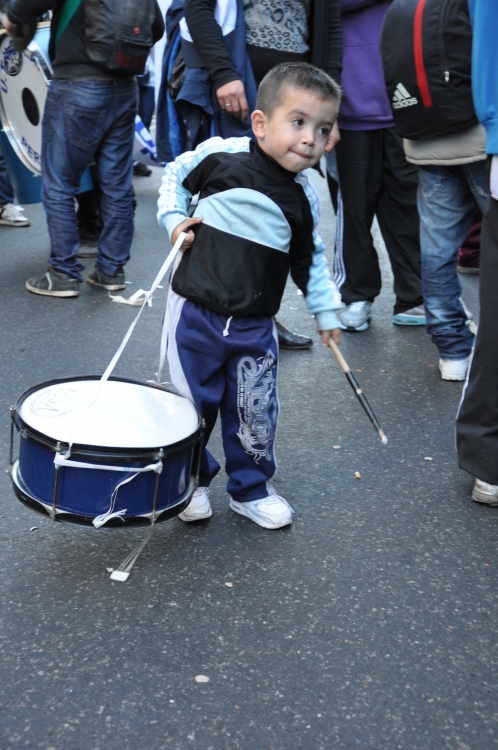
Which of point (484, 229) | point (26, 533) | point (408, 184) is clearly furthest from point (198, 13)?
point (26, 533)

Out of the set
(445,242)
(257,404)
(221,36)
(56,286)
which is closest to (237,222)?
(257,404)

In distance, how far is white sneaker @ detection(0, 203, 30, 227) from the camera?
6.12 meters

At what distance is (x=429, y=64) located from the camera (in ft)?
10.1

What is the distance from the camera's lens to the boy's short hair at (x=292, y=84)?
237 centimetres

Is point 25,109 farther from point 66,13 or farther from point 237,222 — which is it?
point 237,222

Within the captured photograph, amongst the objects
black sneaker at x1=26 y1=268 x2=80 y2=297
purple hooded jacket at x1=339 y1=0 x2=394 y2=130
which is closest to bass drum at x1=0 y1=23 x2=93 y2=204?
black sneaker at x1=26 y1=268 x2=80 y2=297

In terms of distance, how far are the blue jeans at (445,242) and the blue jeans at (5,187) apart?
3.20 m

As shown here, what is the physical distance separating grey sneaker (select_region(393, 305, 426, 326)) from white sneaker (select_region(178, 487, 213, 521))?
6.76ft

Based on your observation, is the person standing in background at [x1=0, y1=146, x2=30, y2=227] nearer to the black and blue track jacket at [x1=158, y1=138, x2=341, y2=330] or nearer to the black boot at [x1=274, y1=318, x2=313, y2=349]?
the black boot at [x1=274, y1=318, x2=313, y2=349]

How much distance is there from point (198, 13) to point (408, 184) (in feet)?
4.03

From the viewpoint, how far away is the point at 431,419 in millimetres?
3482

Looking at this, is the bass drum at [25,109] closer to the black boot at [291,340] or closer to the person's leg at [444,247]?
the black boot at [291,340]

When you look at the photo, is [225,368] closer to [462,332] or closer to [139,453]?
[139,453]

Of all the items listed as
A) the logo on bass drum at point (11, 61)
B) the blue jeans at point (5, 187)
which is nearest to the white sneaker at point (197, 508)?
the logo on bass drum at point (11, 61)
